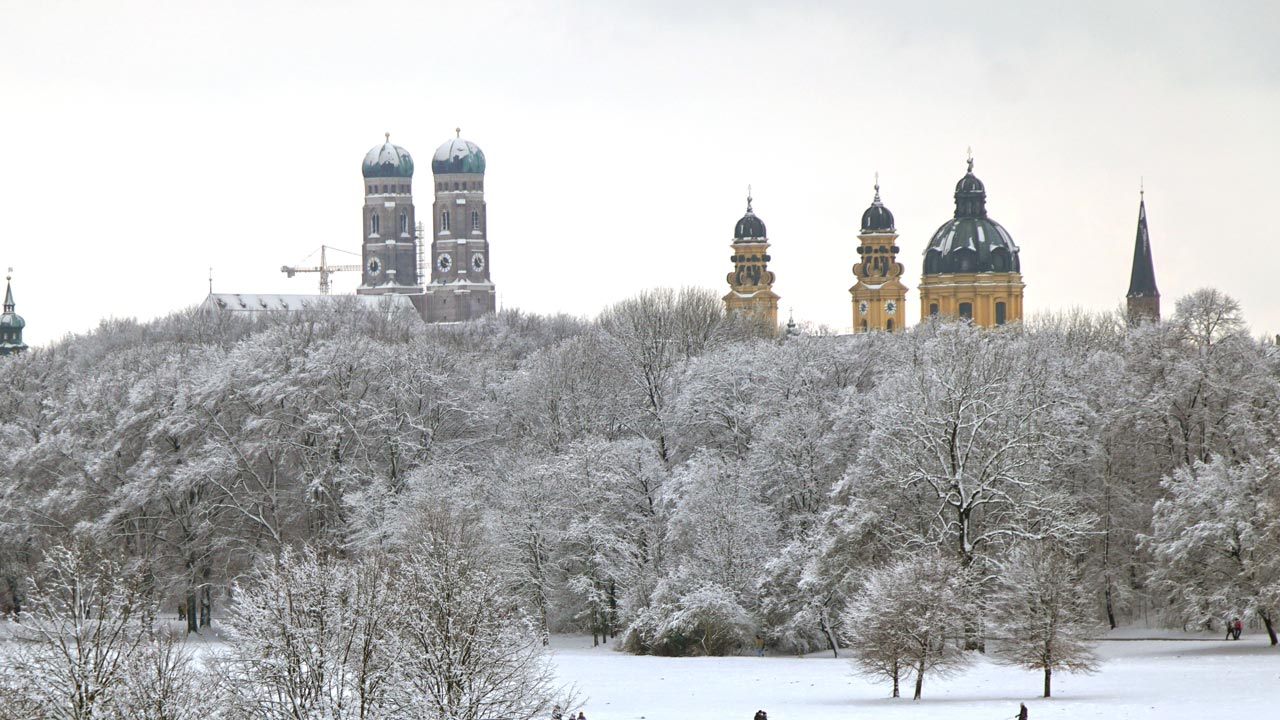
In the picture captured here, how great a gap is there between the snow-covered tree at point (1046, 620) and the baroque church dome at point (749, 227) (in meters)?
139

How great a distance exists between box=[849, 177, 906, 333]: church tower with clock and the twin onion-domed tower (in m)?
15.8

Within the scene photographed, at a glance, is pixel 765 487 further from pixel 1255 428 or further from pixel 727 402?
pixel 1255 428

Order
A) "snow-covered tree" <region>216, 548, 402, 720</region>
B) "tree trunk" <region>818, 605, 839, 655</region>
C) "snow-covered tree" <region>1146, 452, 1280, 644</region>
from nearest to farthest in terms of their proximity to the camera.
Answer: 1. "snow-covered tree" <region>216, 548, 402, 720</region>
2. "snow-covered tree" <region>1146, 452, 1280, 644</region>
3. "tree trunk" <region>818, 605, 839, 655</region>

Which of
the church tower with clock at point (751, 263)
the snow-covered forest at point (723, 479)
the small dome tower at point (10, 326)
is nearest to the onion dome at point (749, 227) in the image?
the church tower with clock at point (751, 263)

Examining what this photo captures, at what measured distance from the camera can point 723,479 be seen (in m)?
63.7

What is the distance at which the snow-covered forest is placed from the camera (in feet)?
179

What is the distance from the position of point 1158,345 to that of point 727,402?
1435 centimetres

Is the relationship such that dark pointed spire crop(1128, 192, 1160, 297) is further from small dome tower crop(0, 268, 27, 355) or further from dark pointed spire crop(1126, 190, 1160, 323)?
small dome tower crop(0, 268, 27, 355)

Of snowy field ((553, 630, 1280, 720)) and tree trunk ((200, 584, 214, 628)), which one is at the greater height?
tree trunk ((200, 584, 214, 628))

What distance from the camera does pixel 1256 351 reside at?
6669cm

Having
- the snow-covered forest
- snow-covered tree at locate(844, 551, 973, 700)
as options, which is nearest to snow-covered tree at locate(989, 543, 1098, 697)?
the snow-covered forest

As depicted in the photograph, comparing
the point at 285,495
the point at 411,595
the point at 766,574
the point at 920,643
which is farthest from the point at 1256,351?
the point at 411,595

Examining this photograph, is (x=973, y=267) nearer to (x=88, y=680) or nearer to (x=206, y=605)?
(x=206, y=605)

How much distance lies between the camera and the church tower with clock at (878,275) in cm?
17775
